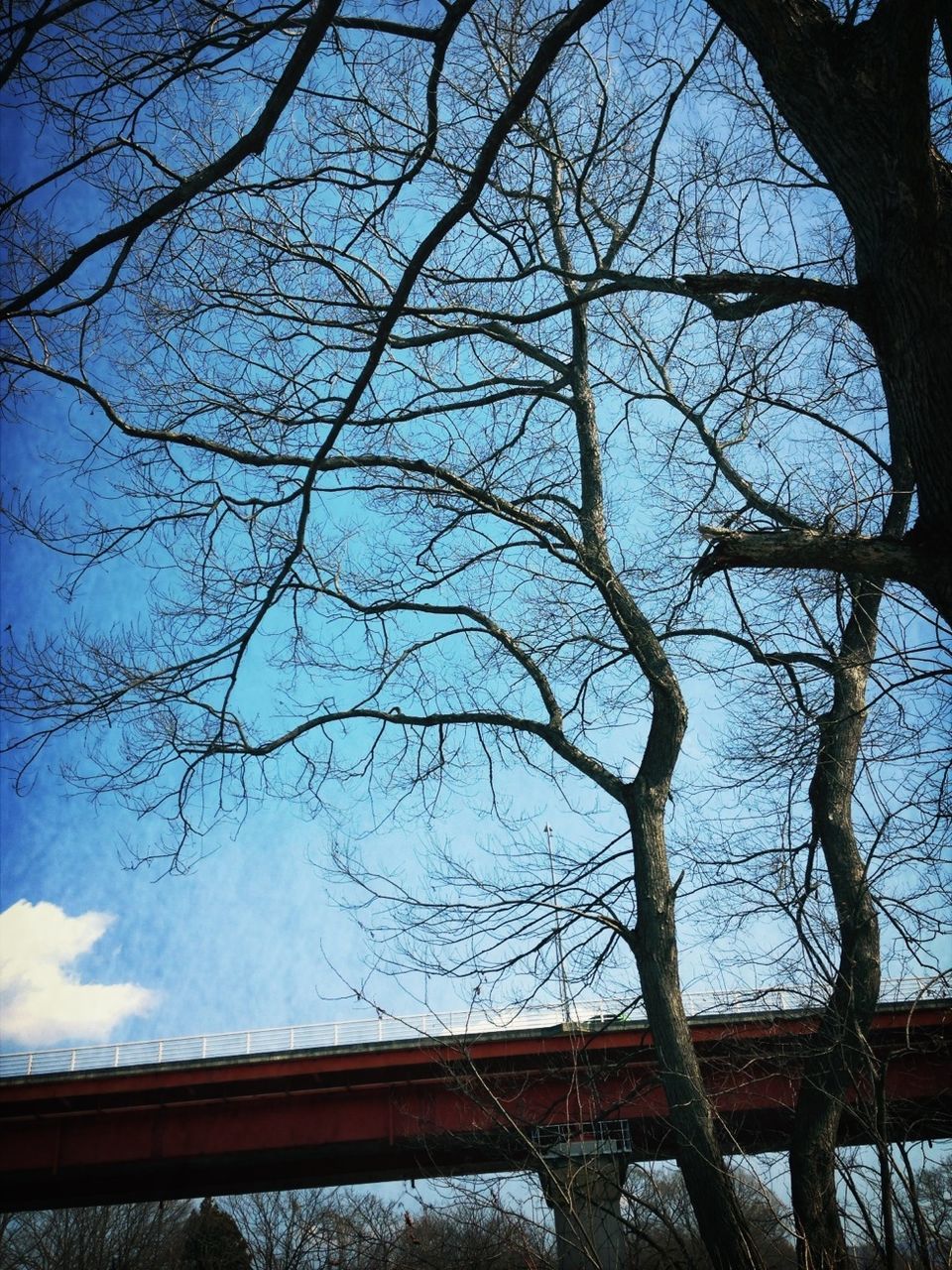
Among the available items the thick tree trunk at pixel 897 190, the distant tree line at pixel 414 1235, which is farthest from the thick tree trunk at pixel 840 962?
the thick tree trunk at pixel 897 190

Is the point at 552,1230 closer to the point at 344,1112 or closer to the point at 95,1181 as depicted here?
the point at 344,1112

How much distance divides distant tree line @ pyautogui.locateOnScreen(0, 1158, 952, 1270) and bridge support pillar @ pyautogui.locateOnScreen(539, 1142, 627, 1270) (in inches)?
4.6

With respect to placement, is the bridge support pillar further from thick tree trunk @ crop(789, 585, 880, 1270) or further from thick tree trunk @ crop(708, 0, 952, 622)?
thick tree trunk @ crop(708, 0, 952, 622)

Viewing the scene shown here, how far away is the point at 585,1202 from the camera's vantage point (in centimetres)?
540

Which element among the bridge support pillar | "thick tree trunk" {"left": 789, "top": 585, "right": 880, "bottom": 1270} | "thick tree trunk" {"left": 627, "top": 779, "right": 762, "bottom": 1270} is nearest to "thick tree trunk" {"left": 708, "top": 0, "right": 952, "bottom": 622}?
"thick tree trunk" {"left": 789, "top": 585, "right": 880, "bottom": 1270}

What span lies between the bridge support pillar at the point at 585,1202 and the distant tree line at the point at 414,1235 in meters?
0.12

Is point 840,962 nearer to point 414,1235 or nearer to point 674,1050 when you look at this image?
point 674,1050

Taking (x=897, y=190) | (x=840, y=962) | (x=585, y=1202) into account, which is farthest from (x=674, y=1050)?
(x=897, y=190)

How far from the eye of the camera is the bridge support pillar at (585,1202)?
503 centimetres

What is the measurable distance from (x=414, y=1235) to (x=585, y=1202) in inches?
66.8

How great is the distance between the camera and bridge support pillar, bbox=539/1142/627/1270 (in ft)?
16.5

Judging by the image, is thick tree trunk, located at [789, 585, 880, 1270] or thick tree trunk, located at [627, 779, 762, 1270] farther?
thick tree trunk, located at [789, 585, 880, 1270]

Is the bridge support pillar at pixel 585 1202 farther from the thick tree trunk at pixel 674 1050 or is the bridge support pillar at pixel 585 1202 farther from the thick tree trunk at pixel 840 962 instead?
the thick tree trunk at pixel 840 962

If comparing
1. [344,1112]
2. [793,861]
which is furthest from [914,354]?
[344,1112]
